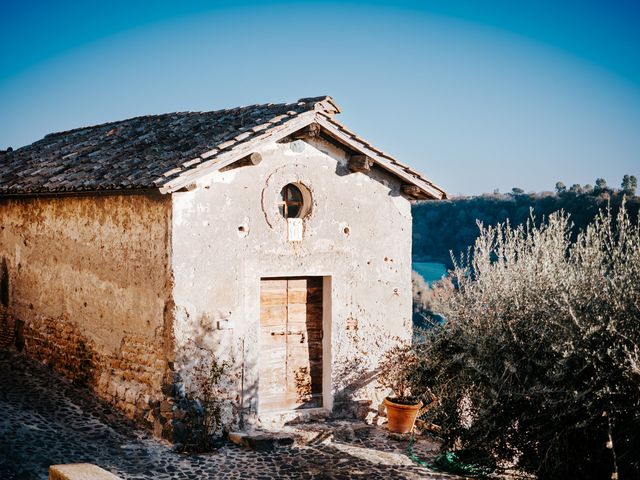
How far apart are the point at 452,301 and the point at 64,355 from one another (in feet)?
20.9

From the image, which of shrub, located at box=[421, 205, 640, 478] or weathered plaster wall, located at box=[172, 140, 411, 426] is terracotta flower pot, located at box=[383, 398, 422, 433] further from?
weathered plaster wall, located at box=[172, 140, 411, 426]

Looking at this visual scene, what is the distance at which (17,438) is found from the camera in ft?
24.3

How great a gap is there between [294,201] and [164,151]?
6.80 feet

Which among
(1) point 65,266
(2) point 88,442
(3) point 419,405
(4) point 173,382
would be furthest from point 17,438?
(3) point 419,405

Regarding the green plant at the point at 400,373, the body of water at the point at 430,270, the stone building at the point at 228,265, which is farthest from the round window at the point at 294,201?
the body of water at the point at 430,270

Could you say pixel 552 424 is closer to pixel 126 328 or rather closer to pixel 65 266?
pixel 126 328

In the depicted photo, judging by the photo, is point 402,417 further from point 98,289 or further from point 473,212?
point 473,212

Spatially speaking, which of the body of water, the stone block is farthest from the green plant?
the body of water

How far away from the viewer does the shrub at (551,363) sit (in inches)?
268

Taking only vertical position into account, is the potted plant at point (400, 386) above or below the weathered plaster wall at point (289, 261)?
below

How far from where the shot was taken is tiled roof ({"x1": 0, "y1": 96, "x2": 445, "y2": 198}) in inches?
317

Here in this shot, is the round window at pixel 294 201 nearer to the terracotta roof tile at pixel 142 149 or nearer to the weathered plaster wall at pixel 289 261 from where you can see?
the weathered plaster wall at pixel 289 261

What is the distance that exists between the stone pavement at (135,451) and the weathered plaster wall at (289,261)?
0.86m

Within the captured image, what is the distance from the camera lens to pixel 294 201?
9250 mm
